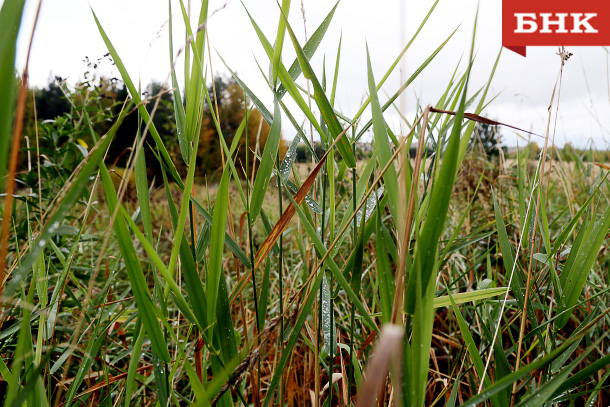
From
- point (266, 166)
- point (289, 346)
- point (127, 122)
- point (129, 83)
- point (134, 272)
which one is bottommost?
point (289, 346)

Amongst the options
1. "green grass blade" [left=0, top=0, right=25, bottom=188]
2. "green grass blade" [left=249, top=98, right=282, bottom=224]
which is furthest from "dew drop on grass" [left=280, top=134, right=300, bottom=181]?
"green grass blade" [left=0, top=0, right=25, bottom=188]

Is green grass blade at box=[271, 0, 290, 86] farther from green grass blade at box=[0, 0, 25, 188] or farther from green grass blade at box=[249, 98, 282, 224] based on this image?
green grass blade at box=[0, 0, 25, 188]

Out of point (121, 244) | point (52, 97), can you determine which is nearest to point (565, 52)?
point (121, 244)

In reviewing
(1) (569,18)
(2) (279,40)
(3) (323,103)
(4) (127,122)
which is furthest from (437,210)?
(4) (127,122)

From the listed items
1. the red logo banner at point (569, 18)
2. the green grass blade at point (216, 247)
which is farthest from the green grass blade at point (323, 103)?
the red logo banner at point (569, 18)

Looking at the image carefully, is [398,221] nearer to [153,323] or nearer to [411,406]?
[411,406]

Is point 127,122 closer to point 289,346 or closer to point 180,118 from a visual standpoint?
point 180,118

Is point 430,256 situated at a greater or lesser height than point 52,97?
lesser

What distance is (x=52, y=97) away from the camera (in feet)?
49.5

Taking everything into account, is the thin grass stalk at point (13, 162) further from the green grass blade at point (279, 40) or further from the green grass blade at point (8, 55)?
the green grass blade at point (279, 40)

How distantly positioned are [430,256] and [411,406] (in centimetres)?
16

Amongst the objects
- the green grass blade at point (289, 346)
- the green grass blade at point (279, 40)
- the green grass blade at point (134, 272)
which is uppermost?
the green grass blade at point (279, 40)

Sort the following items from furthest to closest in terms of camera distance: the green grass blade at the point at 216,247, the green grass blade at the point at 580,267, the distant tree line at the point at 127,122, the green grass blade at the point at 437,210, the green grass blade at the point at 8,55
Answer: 1. the distant tree line at the point at 127,122
2. the green grass blade at the point at 580,267
3. the green grass blade at the point at 216,247
4. the green grass blade at the point at 437,210
5. the green grass blade at the point at 8,55

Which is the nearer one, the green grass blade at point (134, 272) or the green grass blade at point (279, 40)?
the green grass blade at point (134, 272)
